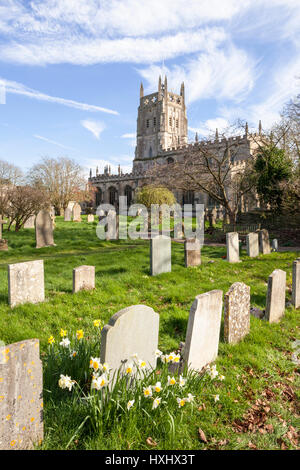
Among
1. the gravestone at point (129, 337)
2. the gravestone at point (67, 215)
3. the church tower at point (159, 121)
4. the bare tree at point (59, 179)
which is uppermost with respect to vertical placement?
the church tower at point (159, 121)

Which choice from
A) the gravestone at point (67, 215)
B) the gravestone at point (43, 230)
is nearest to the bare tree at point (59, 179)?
the gravestone at point (67, 215)

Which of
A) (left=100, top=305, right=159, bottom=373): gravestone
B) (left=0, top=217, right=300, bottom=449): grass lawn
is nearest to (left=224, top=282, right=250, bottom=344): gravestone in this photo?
(left=0, top=217, right=300, bottom=449): grass lawn

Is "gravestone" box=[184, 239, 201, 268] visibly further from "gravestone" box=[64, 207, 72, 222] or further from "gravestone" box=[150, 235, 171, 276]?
"gravestone" box=[64, 207, 72, 222]

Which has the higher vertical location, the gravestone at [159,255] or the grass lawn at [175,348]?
the gravestone at [159,255]

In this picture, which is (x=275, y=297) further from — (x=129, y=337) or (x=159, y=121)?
(x=159, y=121)

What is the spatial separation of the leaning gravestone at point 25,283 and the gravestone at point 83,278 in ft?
2.29

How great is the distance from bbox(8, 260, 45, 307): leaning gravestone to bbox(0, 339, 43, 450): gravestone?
349 centimetres

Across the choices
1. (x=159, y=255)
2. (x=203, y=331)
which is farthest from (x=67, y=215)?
(x=203, y=331)

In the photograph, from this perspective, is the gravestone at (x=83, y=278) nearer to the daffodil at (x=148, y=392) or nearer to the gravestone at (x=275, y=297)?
the gravestone at (x=275, y=297)

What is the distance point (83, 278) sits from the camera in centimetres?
644

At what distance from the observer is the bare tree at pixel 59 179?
32.9 meters

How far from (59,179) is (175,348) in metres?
33.8
